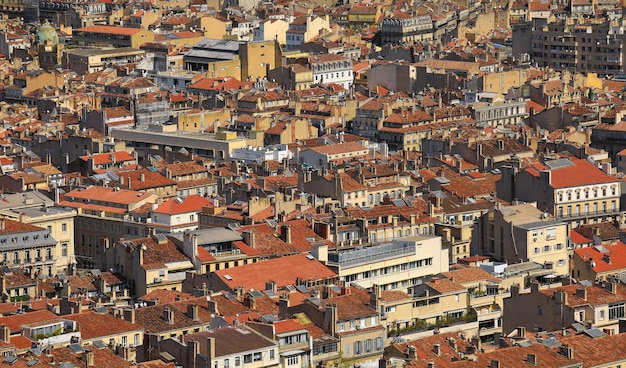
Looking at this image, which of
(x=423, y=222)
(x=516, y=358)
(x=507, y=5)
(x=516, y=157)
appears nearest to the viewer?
(x=516, y=358)

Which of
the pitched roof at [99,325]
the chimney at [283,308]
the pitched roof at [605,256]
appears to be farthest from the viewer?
the pitched roof at [605,256]

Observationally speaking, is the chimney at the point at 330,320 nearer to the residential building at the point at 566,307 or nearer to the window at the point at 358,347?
the window at the point at 358,347

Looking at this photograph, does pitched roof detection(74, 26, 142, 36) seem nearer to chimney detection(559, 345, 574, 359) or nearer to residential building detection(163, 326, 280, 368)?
residential building detection(163, 326, 280, 368)

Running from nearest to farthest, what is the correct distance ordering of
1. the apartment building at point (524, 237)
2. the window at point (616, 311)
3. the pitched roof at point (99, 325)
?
the pitched roof at point (99, 325)
the window at point (616, 311)
the apartment building at point (524, 237)

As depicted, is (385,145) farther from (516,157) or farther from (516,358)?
(516,358)

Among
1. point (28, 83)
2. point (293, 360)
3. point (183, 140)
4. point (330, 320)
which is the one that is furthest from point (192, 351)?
point (28, 83)

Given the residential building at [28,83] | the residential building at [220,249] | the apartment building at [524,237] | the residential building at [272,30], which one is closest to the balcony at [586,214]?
the apartment building at [524,237]

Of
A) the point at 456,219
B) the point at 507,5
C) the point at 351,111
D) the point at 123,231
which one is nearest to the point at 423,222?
the point at 456,219
